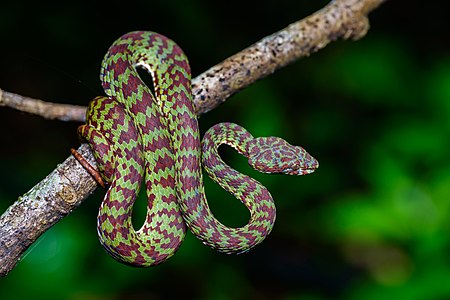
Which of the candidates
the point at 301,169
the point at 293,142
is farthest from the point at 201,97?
the point at 293,142

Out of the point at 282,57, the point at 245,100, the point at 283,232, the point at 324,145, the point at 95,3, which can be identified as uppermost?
the point at 95,3

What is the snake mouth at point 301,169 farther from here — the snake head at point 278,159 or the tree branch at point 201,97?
the tree branch at point 201,97

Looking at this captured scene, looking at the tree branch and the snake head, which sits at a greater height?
the tree branch

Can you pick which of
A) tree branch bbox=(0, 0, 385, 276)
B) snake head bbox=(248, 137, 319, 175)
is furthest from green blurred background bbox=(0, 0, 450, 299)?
snake head bbox=(248, 137, 319, 175)

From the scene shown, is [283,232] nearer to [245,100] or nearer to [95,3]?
[245,100]

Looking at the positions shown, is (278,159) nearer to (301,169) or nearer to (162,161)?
(301,169)

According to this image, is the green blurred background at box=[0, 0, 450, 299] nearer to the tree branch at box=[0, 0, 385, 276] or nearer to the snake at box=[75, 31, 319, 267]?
the tree branch at box=[0, 0, 385, 276]

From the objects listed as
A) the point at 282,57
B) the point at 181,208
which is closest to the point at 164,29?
the point at 282,57
